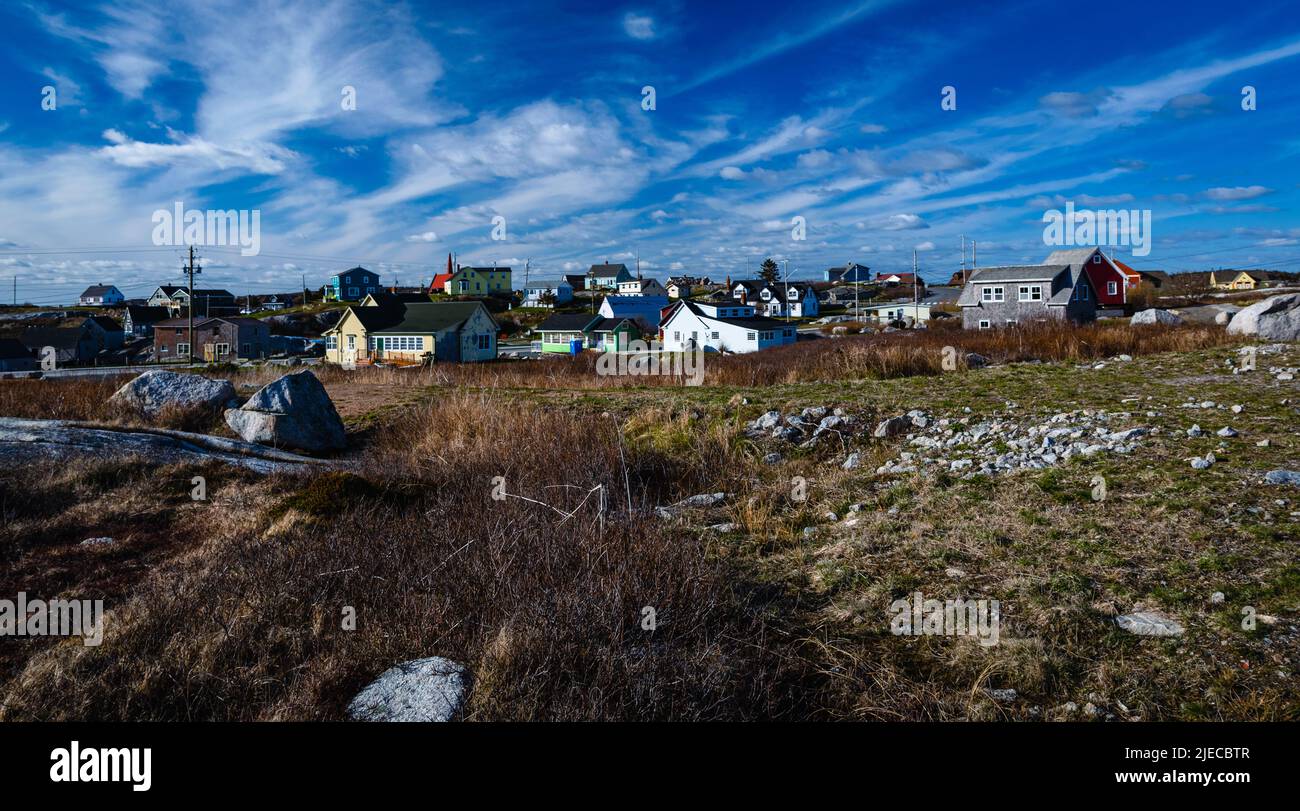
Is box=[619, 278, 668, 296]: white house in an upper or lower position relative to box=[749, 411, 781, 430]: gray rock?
upper

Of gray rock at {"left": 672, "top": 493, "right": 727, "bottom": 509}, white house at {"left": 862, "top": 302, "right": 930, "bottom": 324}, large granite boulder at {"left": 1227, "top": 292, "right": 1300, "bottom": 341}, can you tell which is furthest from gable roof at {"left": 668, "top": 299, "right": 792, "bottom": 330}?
gray rock at {"left": 672, "top": 493, "right": 727, "bottom": 509}

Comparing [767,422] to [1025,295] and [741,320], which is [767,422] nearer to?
[1025,295]

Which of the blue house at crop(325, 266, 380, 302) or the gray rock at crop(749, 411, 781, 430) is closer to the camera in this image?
the gray rock at crop(749, 411, 781, 430)

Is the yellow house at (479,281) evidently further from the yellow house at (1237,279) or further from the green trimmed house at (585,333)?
the yellow house at (1237,279)

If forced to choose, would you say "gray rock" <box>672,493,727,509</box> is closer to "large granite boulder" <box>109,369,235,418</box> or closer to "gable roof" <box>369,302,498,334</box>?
"large granite boulder" <box>109,369,235,418</box>

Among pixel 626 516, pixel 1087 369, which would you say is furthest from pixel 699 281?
pixel 626 516

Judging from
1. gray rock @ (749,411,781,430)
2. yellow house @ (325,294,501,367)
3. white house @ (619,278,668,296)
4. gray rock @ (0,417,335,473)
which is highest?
white house @ (619,278,668,296)

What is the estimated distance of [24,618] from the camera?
4605mm

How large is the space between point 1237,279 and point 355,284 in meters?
106

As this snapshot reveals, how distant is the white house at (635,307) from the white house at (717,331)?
18661mm

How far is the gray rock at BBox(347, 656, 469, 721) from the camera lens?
3363 mm

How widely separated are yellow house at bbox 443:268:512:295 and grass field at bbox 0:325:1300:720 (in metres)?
94.2

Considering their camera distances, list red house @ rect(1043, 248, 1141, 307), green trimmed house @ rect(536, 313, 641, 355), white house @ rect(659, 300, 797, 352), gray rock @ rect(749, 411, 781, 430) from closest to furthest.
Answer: gray rock @ rect(749, 411, 781, 430) → red house @ rect(1043, 248, 1141, 307) → white house @ rect(659, 300, 797, 352) → green trimmed house @ rect(536, 313, 641, 355)
